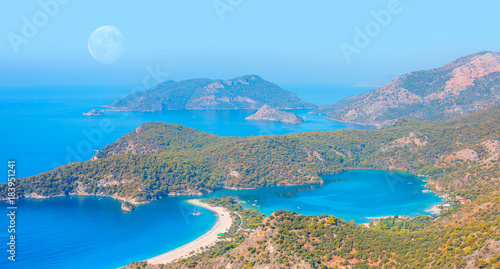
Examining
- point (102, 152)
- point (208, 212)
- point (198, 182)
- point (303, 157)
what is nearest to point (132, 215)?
point (208, 212)

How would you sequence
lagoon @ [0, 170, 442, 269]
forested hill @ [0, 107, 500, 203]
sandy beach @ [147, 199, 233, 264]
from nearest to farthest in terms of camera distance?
sandy beach @ [147, 199, 233, 264] → lagoon @ [0, 170, 442, 269] → forested hill @ [0, 107, 500, 203]

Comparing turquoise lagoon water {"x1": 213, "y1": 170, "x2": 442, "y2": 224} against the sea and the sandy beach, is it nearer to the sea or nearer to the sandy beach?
the sea

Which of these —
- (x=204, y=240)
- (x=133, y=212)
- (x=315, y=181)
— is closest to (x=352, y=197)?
(x=315, y=181)

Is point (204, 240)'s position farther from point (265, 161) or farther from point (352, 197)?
point (265, 161)

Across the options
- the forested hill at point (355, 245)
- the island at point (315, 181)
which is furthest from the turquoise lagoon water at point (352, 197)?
the forested hill at point (355, 245)

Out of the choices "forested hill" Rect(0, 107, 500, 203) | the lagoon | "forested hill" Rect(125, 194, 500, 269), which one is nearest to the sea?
the lagoon

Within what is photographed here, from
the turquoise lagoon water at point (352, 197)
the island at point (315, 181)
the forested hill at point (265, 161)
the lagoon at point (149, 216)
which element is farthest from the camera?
the forested hill at point (265, 161)

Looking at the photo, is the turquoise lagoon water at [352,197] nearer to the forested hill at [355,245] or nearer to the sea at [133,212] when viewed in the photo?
the sea at [133,212]
